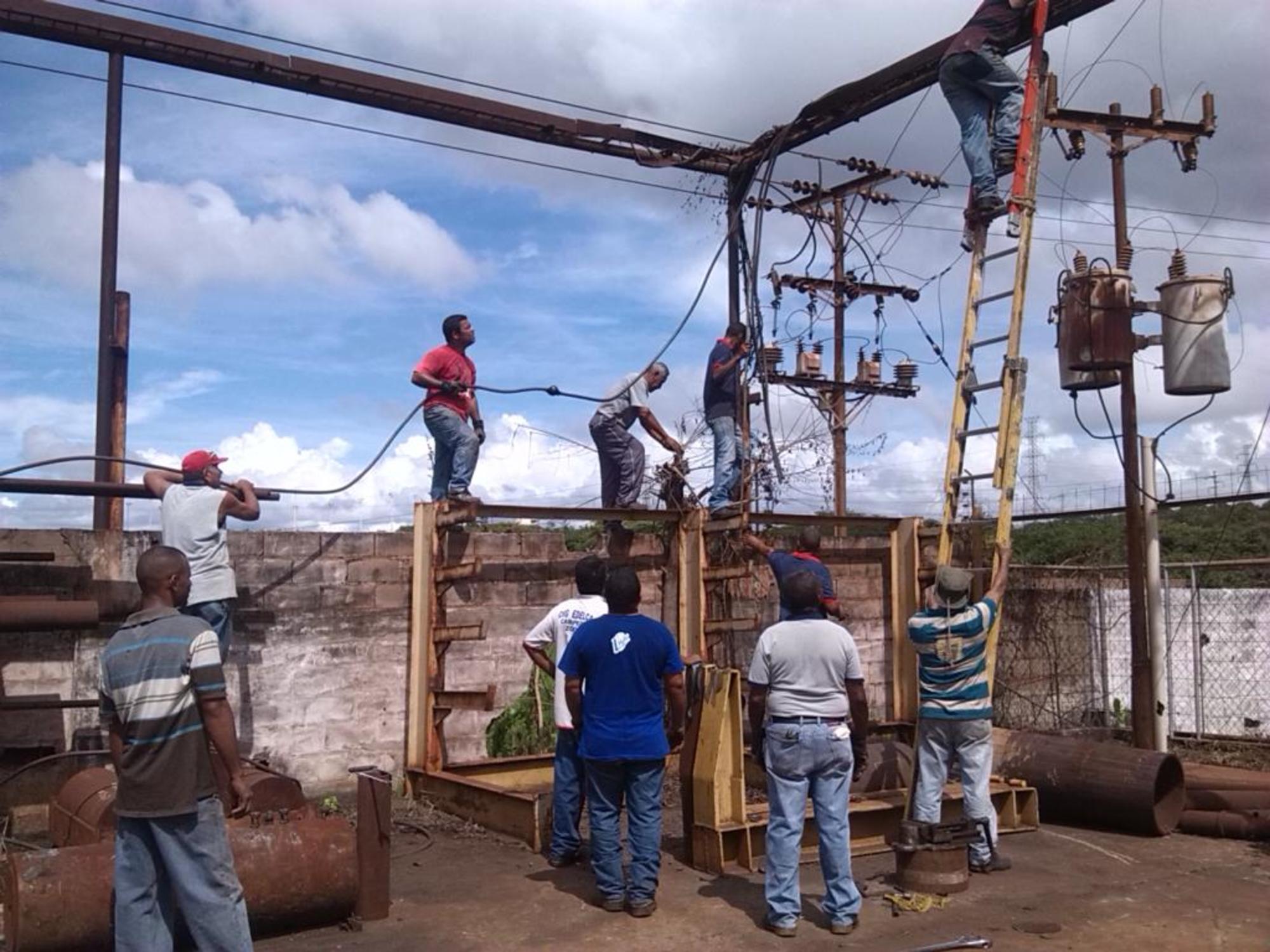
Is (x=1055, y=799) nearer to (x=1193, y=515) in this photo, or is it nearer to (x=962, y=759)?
(x=962, y=759)

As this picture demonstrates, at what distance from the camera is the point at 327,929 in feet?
18.6

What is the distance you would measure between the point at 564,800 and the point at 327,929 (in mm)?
1640

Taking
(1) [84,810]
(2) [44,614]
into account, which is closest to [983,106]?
(2) [44,614]

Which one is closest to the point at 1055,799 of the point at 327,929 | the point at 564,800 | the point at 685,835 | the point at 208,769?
the point at 685,835

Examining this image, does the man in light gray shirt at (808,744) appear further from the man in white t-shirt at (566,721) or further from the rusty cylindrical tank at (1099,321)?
the rusty cylindrical tank at (1099,321)

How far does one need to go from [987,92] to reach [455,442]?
4.50 meters

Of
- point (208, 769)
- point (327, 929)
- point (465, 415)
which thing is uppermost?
point (465, 415)

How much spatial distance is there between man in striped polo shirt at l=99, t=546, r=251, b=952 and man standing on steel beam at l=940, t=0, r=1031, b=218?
5685 millimetres

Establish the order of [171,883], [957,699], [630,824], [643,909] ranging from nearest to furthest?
[171,883]
[643,909]
[630,824]
[957,699]

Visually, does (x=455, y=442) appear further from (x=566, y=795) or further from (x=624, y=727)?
(x=624, y=727)

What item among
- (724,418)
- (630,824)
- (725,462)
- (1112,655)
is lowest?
(630,824)

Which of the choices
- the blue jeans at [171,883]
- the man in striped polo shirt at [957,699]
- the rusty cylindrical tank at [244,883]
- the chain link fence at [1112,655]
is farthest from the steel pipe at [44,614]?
the chain link fence at [1112,655]

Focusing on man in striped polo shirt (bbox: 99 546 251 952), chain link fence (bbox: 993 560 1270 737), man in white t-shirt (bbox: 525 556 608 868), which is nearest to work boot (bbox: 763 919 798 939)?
man in white t-shirt (bbox: 525 556 608 868)

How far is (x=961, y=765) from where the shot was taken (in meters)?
6.73
